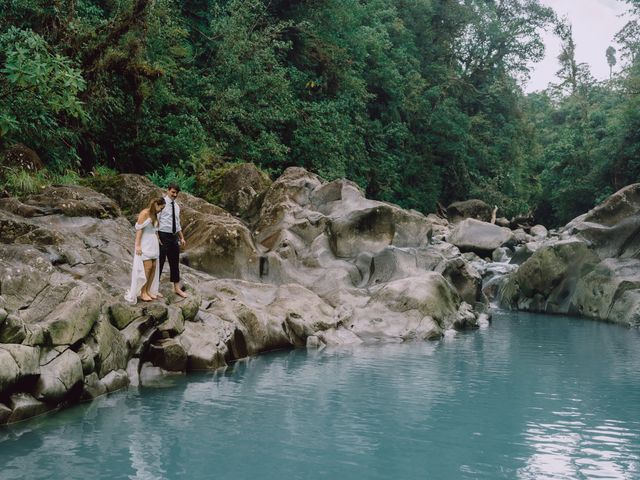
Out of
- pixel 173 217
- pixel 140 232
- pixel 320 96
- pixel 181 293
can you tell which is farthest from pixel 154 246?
pixel 320 96

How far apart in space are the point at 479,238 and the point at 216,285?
16.6m

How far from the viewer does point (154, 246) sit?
34.5 ft

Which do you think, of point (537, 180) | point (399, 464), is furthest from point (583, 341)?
point (537, 180)

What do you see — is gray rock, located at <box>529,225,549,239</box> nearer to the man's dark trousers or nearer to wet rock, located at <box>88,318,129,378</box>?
the man's dark trousers

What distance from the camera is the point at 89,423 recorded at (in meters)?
7.45

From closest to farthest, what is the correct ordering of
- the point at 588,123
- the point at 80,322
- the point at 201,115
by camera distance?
the point at 80,322
the point at 201,115
the point at 588,123

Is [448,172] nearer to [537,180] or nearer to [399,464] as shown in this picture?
[537,180]

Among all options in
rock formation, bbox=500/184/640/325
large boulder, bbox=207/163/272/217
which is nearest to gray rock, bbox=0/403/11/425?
large boulder, bbox=207/163/272/217

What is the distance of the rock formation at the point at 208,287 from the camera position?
8109mm

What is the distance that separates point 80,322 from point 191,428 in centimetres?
198

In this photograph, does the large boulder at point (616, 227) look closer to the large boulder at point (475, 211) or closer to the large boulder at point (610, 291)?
the large boulder at point (610, 291)

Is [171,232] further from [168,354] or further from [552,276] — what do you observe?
[552,276]

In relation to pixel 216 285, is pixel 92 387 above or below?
below

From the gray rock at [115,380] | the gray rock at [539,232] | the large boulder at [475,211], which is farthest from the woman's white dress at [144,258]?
the large boulder at [475,211]
